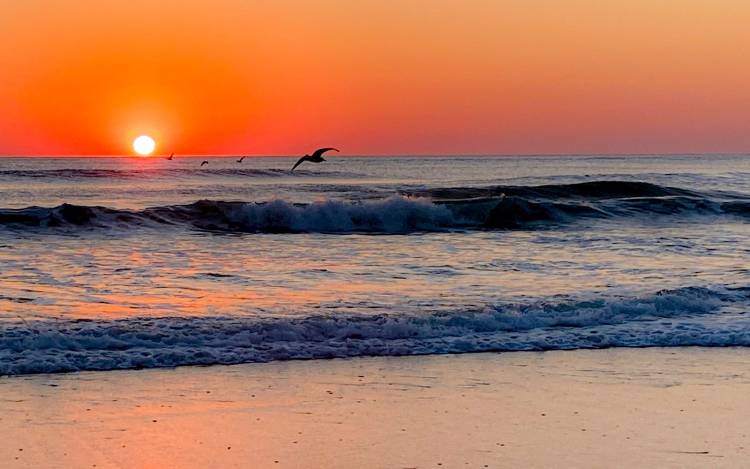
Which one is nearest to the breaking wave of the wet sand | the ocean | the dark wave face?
the ocean

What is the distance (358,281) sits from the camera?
555 inches

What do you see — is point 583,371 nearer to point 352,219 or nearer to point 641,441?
point 641,441

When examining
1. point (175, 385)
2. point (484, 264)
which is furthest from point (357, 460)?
point (484, 264)

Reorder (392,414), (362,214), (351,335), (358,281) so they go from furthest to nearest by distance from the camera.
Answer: (362,214) < (358,281) < (351,335) < (392,414)

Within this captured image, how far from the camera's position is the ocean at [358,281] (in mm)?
9844

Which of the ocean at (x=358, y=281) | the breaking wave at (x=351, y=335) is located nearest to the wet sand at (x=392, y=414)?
the breaking wave at (x=351, y=335)

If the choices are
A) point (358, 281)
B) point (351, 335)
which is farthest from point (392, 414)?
point (358, 281)

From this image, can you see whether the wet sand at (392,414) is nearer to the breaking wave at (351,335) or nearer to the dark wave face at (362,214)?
the breaking wave at (351,335)

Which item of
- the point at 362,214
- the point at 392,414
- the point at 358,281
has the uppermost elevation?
the point at 362,214

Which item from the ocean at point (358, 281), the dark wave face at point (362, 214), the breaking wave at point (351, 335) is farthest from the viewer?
the dark wave face at point (362, 214)

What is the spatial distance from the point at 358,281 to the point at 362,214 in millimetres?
11916

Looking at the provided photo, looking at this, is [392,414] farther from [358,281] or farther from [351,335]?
[358,281]

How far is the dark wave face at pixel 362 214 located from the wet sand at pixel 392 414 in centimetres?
1509

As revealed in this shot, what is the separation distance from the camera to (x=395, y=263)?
16.4 meters
